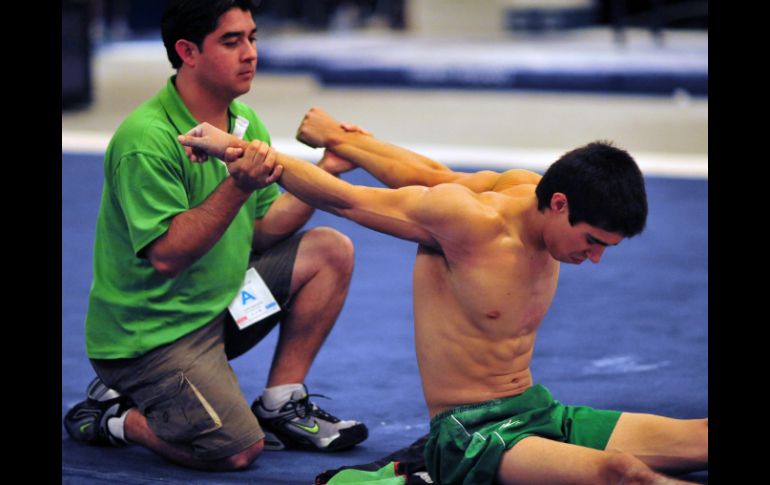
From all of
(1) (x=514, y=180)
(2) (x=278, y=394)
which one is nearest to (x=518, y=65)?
(2) (x=278, y=394)

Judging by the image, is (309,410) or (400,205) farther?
(309,410)

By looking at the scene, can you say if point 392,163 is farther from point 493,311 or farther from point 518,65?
point 518,65

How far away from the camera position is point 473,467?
7.98 feet

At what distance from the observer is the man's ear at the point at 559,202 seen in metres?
2.37

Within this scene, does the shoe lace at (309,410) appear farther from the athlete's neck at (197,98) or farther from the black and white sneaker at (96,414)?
the athlete's neck at (197,98)

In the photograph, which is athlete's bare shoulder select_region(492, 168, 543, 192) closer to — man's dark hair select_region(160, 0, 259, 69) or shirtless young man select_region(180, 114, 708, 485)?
shirtless young man select_region(180, 114, 708, 485)

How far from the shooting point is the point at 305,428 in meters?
2.97

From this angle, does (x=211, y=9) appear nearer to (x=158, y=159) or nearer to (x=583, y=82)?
(x=158, y=159)

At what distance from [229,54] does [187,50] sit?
0.10 metres

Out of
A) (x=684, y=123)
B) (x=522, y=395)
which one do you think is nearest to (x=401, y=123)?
(x=684, y=123)

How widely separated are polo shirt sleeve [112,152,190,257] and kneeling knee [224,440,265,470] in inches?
19.3

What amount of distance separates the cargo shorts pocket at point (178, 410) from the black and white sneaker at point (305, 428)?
0.76 feet

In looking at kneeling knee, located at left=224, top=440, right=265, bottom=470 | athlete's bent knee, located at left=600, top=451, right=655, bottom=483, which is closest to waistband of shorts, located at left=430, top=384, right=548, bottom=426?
athlete's bent knee, located at left=600, top=451, right=655, bottom=483

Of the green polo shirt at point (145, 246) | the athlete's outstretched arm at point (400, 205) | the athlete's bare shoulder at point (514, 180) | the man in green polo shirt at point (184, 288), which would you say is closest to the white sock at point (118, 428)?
the man in green polo shirt at point (184, 288)
